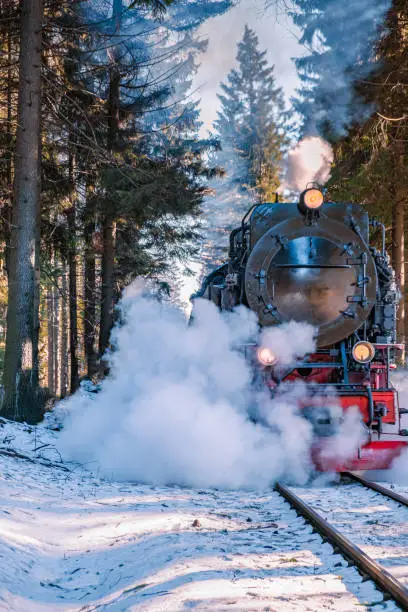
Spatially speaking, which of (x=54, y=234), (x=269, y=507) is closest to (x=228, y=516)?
(x=269, y=507)

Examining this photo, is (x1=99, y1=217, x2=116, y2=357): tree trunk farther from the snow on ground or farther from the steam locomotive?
the snow on ground

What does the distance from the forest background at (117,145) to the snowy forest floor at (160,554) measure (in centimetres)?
450

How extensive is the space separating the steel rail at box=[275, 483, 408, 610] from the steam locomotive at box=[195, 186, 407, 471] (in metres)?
2.34

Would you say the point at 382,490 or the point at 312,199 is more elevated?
the point at 312,199

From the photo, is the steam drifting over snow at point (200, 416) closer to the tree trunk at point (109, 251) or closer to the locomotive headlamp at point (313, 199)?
the locomotive headlamp at point (313, 199)

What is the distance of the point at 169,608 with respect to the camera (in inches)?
128

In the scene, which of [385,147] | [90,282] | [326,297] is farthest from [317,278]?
[90,282]

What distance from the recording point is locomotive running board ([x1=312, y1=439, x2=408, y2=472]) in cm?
736

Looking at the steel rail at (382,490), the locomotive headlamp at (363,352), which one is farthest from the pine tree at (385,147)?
the steel rail at (382,490)

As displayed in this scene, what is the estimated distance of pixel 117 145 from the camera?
16188mm

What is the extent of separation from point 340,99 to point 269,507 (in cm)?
939

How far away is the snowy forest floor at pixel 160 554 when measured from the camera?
3.47 m

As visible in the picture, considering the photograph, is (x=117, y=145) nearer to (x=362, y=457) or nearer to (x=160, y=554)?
(x=362, y=457)

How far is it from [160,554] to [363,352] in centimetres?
428
